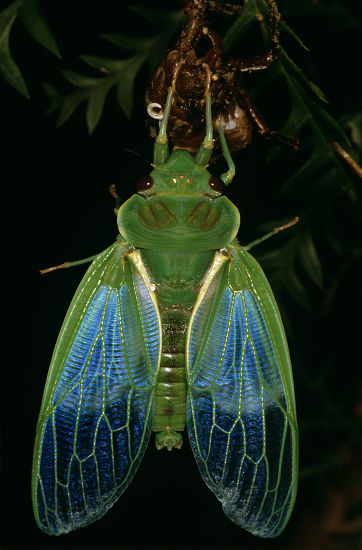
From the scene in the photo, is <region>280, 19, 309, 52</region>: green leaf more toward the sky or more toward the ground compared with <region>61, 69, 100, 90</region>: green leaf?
more toward the ground

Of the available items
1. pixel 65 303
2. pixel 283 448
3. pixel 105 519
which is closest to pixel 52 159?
pixel 65 303

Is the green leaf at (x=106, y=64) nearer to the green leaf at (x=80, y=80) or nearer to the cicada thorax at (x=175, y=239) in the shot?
the green leaf at (x=80, y=80)

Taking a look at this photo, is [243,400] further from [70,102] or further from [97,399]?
[70,102]

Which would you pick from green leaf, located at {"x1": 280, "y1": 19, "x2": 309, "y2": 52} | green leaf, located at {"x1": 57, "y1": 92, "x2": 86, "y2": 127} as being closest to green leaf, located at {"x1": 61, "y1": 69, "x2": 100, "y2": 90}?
green leaf, located at {"x1": 57, "y1": 92, "x2": 86, "y2": 127}

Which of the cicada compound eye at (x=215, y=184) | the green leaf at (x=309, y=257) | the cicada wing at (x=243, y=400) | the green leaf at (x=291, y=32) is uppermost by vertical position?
the green leaf at (x=291, y=32)

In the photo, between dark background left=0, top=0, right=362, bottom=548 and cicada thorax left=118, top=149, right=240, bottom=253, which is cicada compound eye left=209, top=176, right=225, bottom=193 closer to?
cicada thorax left=118, top=149, right=240, bottom=253

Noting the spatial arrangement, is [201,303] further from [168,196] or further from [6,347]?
[6,347]

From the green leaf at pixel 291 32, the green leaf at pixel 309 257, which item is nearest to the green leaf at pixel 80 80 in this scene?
the green leaf at pixel 291 32
